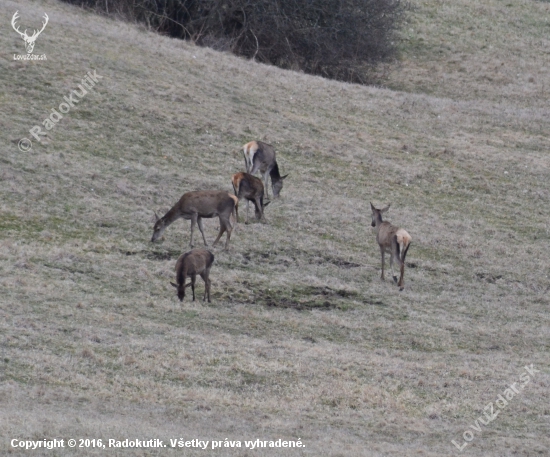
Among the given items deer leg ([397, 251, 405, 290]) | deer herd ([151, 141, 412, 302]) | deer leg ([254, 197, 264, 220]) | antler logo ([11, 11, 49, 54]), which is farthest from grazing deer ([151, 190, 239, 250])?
antler logo ([11, 11, 49, 54])

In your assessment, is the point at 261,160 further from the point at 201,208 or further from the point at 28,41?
the point at 28,41

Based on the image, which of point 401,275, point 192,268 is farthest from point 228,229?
point 401,275

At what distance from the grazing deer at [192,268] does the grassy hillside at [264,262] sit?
14.1 inches

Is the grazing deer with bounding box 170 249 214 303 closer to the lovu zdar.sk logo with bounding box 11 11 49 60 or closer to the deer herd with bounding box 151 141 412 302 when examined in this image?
the deer herd with bounding box 151 141 412 302

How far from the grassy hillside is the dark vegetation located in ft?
10.4

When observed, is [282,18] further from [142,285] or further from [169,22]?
[142,285]

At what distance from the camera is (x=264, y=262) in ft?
63.0

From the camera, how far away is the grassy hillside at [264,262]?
12.2 meters

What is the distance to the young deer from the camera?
20.8 metres

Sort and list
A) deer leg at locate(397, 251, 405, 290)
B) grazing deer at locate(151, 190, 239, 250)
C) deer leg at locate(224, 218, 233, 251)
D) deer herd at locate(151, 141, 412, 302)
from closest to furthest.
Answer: deer herd at locate(151, 141, 412, 302)
deer leg at locate(397, 251, 405, 290)
grazing deer at locate(151, 190, 239, 250)
deer leg at locate(224, 218, 233, 251)

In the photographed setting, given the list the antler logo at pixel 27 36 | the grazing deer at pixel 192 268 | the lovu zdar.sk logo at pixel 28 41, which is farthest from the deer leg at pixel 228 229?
the antler logo at pixel 27 36

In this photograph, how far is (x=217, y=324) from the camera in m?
15.6

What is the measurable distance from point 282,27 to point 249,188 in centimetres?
2084

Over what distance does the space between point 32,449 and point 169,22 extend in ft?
108
